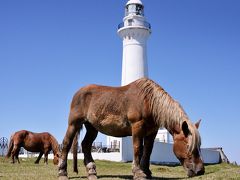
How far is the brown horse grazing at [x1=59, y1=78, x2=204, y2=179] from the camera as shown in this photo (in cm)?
761

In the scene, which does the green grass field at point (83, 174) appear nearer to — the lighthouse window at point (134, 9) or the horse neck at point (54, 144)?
the horse neck at point (54, 144)

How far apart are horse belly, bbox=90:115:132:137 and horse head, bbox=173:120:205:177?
130 centimetres

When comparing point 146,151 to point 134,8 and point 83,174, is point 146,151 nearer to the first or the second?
point 83,174

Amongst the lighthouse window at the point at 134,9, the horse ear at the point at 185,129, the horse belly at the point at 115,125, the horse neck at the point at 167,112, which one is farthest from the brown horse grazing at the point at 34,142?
the lighthouse window at the point at 134,9

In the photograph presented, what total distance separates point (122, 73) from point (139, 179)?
3284 centimetres

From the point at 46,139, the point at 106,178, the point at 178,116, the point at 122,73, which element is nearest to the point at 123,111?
the point at 178,116

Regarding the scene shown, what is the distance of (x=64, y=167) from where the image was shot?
9.21 meters

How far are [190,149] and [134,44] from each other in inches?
1306

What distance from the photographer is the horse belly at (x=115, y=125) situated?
845 centimetres

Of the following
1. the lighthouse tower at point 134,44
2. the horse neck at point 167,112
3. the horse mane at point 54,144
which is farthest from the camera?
the lighthouse tower at point 134,44

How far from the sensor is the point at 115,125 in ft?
28.0

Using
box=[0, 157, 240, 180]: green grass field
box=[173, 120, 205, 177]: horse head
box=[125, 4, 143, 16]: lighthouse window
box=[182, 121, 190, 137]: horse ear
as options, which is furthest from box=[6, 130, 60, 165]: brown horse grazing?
box=[125, 4, 143, 16]: lighthouse window

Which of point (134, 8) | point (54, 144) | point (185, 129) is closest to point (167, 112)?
point (185, 129)

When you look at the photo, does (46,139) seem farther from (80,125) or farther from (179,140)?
(179,140)
